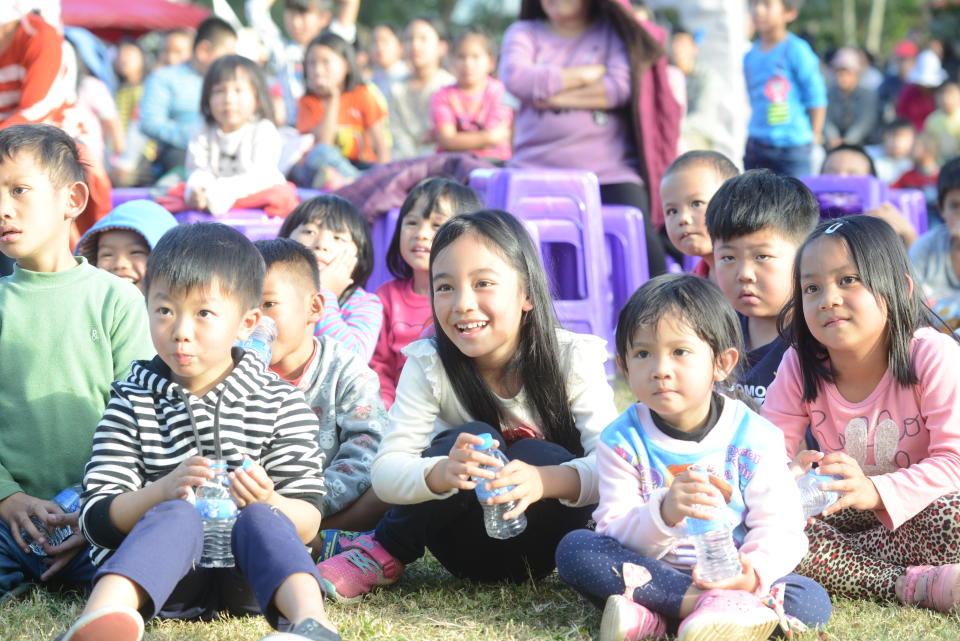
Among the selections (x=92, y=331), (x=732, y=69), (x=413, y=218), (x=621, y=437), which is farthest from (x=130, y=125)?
(x=621, y=437)

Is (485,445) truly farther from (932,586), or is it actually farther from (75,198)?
(75,198)

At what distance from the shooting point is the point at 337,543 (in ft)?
10.2

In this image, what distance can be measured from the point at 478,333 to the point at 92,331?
109 cm

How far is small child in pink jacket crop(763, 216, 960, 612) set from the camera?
2711 millimetres

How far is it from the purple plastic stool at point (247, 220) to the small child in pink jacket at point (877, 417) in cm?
281

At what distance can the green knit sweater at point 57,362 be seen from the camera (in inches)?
120

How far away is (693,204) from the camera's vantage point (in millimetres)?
4109

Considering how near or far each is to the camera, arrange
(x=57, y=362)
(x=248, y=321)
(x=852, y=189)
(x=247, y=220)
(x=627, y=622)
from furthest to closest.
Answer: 1. (x=852, y=189)
2. (x=247, y=220)
3. (x=57, y=362)
4. (x=248, y=321)
5. (x=627, y=622)

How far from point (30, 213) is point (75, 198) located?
0.56 ft

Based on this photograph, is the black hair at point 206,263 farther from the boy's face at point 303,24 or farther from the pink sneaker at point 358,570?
the boy's face at point 303,24

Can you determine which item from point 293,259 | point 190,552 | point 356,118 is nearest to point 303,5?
point 356,118

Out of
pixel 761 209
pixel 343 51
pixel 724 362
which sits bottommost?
pixel 724 362

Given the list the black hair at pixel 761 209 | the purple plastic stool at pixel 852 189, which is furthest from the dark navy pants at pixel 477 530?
the purple plastic stool at pixel 852 189

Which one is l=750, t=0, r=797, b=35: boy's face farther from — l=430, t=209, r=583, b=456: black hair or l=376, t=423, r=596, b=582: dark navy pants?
l=376, t=423, r=596, b=582: dark navy pants
